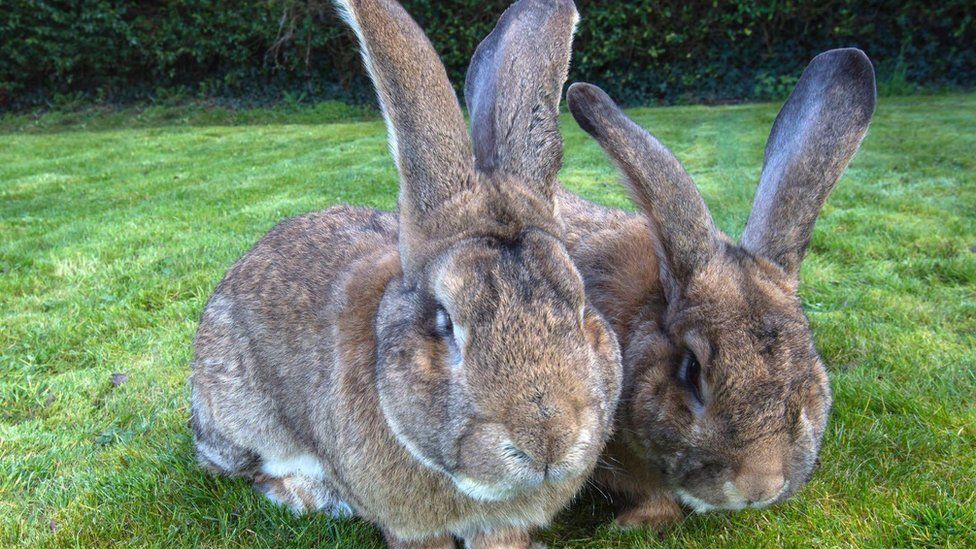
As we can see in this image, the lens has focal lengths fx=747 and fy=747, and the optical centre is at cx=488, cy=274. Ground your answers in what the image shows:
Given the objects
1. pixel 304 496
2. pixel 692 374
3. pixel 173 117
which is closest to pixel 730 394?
pixel 692 374

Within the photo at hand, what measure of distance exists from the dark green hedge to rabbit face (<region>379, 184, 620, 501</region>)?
14.5 meters

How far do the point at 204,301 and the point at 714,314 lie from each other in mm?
3845

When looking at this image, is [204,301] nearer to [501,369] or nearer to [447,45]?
[501,369]

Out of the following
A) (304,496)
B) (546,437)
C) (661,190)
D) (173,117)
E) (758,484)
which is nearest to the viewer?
(546,437)

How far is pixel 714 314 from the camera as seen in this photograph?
8.33 feet

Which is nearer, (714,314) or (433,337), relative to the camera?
(433,337)

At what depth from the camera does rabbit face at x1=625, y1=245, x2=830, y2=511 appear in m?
2.33

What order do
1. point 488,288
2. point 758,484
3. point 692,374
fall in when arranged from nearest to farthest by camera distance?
point 488,288, point 758,484, point 692,374

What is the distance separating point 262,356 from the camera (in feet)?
10.3

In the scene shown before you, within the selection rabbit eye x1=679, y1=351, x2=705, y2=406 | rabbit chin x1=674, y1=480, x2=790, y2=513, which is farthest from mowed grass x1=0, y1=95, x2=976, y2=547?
rabbit eye x1=679, y1=351, x2=705, y2=406

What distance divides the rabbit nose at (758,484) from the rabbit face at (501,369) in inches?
18.7

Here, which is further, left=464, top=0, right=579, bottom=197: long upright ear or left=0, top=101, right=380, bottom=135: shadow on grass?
left=0, top=101, right=380, bottom=135: shadow on grass

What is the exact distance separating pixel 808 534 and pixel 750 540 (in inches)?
8.2

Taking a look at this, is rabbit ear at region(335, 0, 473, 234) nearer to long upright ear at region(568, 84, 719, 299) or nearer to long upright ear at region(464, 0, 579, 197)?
long upright ear at region(464, 0, 579, 197)
